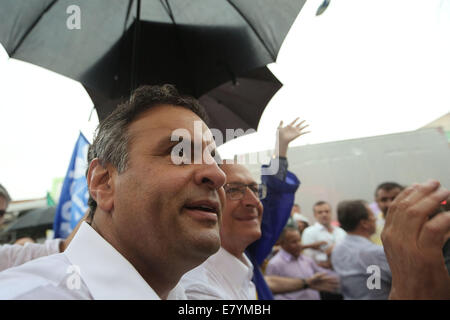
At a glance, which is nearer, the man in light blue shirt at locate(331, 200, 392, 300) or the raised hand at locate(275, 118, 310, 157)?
the raised hand at locate(275, 118, 310, 157)

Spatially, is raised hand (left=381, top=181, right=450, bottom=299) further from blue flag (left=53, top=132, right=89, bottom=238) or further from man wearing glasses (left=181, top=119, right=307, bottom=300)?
blue flag (left=53, top=132, right=89, bottom=238)

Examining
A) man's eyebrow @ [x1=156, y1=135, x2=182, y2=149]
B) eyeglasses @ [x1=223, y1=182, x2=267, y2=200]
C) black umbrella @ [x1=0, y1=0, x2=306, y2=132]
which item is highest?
black umbrella @ [x1=0, y1=0, x2=306, y2=132]

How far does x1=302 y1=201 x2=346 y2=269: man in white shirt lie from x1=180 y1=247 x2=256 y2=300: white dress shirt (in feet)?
7.01

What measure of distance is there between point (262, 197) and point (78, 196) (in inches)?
78.9

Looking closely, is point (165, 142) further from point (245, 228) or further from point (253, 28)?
point (253, 28)

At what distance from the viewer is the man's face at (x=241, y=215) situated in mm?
1702

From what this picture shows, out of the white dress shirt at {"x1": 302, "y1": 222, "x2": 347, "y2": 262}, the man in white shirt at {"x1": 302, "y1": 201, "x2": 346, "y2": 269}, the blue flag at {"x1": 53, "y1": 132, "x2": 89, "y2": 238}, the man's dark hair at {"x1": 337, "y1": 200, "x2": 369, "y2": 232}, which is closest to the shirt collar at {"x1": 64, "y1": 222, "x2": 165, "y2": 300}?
the man's dark hair at {"x1": 337, "y1": 200, "x2": 369, "y2": 232}

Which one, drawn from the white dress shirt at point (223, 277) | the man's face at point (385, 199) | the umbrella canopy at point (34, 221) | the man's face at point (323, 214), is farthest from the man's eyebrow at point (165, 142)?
the umbrella canopy at point (34, 221)

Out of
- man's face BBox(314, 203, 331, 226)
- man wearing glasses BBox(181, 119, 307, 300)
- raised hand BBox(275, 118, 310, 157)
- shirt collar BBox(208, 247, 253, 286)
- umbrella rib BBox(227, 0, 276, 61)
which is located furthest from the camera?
man's face BBox(314, 203, 331, 226)

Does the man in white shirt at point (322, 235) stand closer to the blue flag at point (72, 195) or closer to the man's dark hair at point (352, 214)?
the man's dark hair at point (352, 214)

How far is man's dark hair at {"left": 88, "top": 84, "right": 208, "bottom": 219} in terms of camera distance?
3.17ft

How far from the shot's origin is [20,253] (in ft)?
4.70
